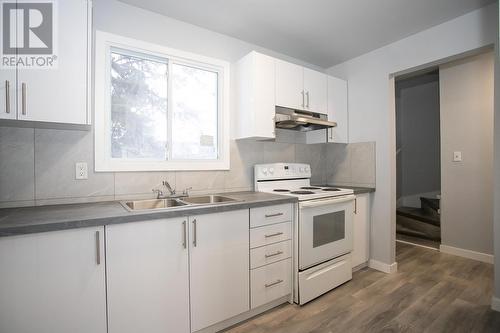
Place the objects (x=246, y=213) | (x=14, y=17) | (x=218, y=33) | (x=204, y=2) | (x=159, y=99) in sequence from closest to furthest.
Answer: (x=14, y=17) < (x=246, y=213) < (x=204, y=2) < (x=159, y=99) < (x=218, y=33)

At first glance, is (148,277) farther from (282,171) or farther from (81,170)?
(282,171)

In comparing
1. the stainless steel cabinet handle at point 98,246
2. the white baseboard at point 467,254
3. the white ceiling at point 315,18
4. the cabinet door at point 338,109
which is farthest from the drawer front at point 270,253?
the white baseboard at point 467,254

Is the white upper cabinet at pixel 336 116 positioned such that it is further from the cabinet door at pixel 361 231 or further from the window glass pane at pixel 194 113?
the window glass pane at pixel 194 113

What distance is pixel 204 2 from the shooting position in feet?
6.01

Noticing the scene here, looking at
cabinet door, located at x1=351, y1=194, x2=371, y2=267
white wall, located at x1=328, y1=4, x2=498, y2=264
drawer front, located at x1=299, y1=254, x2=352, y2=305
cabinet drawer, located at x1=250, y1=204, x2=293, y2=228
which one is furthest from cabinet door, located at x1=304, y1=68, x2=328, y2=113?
drawer front, located at x1=299, y1=254, x2=352, y2=305

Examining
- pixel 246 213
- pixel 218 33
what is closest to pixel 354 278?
pixel 246 213

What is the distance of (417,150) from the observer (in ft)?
15.4

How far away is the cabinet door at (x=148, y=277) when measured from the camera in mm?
1262

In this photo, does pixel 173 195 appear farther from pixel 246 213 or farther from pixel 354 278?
pixel 354 278

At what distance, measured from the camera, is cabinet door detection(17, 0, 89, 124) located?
1280 millimetres

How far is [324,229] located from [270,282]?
682 millimetres

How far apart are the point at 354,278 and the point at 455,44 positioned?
2389mm

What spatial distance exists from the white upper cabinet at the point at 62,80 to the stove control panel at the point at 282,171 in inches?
59.2

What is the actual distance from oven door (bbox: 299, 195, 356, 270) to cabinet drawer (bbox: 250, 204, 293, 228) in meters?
0.11
